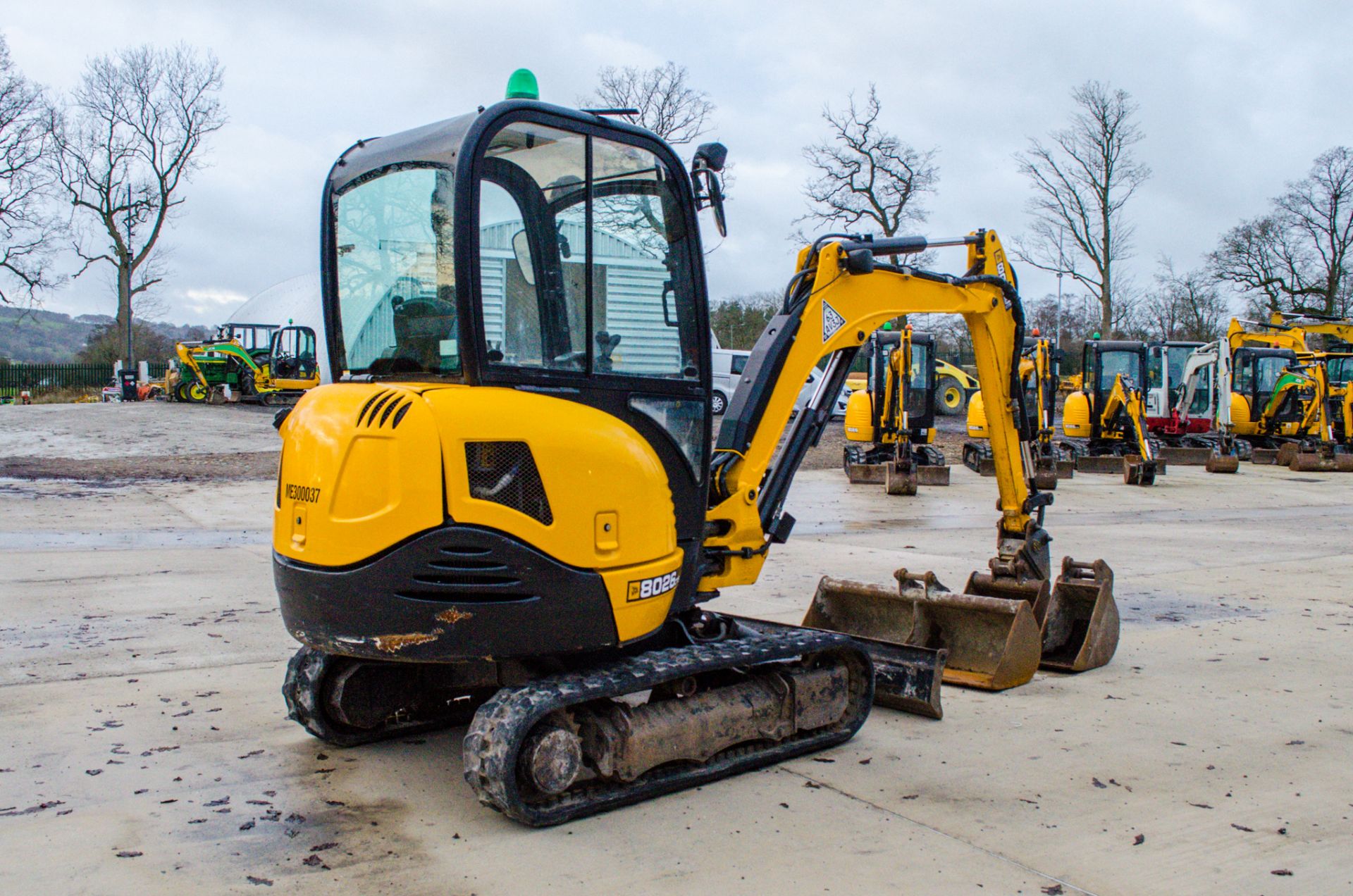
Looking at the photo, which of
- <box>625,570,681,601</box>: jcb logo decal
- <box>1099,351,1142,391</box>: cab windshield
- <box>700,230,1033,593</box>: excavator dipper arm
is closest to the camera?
<box>625,570,681,601</box>: jcb logo decal

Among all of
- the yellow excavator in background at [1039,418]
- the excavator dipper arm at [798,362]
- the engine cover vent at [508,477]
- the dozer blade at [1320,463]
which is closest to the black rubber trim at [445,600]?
the engine cover vent at [508,477]

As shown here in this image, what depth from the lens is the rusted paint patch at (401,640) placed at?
3.89 meters

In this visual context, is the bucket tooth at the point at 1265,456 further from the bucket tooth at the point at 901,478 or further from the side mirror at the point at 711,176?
the side mirror at the point at 711,176

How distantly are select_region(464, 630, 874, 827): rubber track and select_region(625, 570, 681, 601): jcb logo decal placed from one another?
10.6 inches

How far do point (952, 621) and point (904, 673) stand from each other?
0.93 metres

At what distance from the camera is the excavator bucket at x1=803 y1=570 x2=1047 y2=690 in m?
5.94

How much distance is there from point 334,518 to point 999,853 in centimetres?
254

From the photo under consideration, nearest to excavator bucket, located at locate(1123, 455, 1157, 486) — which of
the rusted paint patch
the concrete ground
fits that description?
the concrete ground

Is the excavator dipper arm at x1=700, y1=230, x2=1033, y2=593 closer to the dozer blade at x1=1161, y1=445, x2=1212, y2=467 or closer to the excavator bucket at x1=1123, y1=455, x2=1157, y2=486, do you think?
the excavator bucket at x1=1123, y1=455, x2=1157, y2=486

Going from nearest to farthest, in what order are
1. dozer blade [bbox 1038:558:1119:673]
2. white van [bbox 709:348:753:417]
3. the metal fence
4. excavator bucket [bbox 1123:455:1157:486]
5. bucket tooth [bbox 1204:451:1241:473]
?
1. dozer blade [bbox 1038:558:1119:673]
2. excavator bucket [bbox 1123:455:1157:486]
3. bucket tooth [bbox 1204:451:1241:473]
4. white van [bbox 709:348:753:417]
5. the metal fence

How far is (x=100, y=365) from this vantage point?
4666cm

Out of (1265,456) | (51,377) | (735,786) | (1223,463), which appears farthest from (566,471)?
(51,377)

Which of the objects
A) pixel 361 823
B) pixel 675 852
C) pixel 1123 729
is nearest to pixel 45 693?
pixel 361 823

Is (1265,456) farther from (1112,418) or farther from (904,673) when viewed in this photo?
(904,673)
